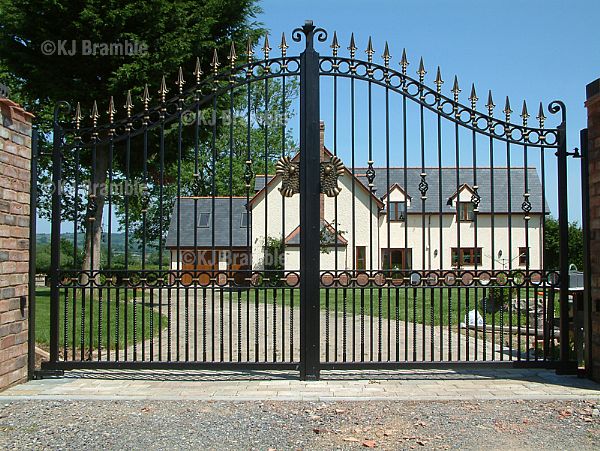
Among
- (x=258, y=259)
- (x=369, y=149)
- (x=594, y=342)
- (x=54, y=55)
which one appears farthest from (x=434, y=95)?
(x=258, y=259)

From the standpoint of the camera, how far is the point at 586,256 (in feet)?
20.8

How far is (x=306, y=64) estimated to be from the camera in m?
6.36

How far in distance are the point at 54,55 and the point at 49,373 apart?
11.0 m

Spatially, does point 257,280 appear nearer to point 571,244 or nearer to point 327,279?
point 327,279

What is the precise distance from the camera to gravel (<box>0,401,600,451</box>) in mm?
4441

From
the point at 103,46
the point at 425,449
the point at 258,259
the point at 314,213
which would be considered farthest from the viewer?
the point at 258,259

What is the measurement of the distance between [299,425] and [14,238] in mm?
3584

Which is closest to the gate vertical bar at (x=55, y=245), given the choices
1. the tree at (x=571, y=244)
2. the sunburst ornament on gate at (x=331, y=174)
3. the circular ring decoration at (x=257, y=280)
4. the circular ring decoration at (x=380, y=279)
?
the circular ring decoration at (x=257, y=280)

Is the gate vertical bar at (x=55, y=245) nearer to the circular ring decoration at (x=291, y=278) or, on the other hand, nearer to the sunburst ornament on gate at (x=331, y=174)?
the circular ring decoration at (x=291, y=278)

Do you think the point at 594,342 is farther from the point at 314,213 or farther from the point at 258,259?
Result: the point at 258,259

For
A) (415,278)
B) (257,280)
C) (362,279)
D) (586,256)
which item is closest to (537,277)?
(586,256)

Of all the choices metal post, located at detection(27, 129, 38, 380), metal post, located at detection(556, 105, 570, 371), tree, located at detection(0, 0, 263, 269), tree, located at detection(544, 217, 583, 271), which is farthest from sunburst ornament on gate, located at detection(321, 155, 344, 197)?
tree, located at detection(544, 217, 583, 271)

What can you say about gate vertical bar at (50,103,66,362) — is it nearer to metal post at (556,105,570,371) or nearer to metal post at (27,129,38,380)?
metal post at (27,129,38,380)

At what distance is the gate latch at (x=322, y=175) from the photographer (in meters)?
6.37
